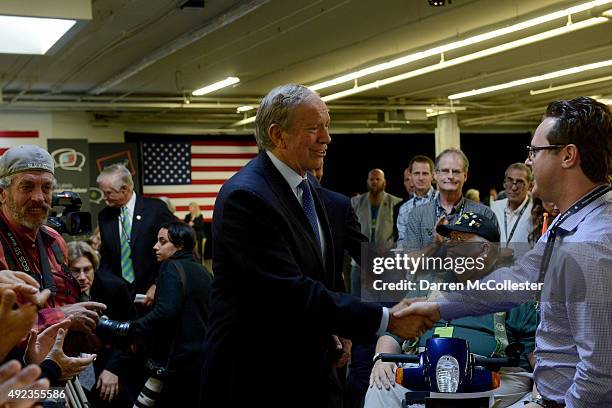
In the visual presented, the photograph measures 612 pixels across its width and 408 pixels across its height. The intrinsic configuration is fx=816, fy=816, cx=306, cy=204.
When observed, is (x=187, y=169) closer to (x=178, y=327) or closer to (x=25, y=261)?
(x=178, y=327)

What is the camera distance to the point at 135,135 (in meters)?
18.2

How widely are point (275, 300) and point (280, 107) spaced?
1.83ft

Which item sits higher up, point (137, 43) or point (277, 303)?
point (137, 43)

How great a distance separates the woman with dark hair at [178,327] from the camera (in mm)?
4684

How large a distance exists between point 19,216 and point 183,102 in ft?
45.5

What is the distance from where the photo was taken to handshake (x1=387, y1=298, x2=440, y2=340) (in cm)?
227

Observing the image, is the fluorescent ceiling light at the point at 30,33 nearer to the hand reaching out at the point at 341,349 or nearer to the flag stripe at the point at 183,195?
the hand reaching out at the point at 341,349

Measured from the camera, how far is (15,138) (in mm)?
16375

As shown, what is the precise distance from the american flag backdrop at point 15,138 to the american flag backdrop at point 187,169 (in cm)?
246

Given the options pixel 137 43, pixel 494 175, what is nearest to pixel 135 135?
pixel 137 43

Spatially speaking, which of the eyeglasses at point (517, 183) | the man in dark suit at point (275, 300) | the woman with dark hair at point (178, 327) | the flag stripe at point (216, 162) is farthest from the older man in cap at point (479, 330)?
the flag stripe at point (216, 162)

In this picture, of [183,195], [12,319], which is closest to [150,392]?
[12,319]

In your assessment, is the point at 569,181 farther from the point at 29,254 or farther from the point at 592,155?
the point at 29,254

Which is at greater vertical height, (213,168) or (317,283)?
(213,168)
